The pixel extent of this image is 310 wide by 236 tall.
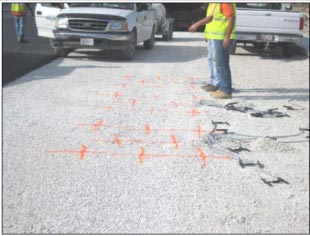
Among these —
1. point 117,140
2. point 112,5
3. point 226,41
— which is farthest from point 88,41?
point 117,140

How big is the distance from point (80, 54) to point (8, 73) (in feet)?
12.4

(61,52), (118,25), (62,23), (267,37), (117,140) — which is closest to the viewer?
(117,140)

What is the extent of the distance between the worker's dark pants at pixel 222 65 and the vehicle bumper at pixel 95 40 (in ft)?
14.9

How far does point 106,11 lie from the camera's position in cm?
1265

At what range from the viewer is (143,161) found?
511 centimetres

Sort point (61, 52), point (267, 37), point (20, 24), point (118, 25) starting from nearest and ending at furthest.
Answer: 1. point (118, 25)
2. point (61, 52)
3. point (267, 37)
4. point (20, 24)

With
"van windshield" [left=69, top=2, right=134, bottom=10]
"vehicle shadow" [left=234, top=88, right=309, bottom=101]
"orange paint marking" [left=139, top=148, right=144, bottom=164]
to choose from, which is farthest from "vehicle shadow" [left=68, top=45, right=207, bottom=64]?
"orange paint marking" [left=139, top=148, right=144, bottom=164]

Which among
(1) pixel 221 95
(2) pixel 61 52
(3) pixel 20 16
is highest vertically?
(3) pixel 20 16

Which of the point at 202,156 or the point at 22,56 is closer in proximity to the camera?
the point at 202,156

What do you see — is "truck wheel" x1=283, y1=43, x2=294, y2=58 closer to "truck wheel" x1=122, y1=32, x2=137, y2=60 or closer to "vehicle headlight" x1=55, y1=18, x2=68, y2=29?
"truck wheel" x1=122, y1=32, x2=137, y2=60

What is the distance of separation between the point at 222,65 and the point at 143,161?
3.53 m

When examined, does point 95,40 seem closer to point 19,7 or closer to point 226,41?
point 19,7

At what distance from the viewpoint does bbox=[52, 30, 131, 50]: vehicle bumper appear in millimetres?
12211

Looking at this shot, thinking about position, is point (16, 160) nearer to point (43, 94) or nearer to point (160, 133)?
point (160, 133)
